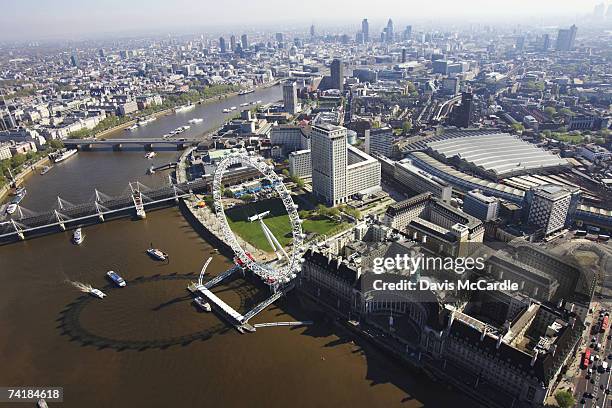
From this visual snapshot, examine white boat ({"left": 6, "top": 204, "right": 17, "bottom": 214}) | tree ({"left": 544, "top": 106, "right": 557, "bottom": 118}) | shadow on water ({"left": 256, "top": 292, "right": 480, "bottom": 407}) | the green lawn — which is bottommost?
shadow on water ({"left": 256, "top": 292, "right": 480, "bottom": 407})

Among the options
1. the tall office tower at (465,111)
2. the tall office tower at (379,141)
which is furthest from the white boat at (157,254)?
the tall office tower at (465,111)

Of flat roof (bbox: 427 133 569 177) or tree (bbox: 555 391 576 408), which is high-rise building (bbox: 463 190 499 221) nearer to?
flat roof (bbox: 427 133 569 177)

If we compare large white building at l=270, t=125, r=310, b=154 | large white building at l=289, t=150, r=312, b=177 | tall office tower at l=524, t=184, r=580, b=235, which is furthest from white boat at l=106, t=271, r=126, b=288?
tall office tower at l=524, t=184, r=580, b=235

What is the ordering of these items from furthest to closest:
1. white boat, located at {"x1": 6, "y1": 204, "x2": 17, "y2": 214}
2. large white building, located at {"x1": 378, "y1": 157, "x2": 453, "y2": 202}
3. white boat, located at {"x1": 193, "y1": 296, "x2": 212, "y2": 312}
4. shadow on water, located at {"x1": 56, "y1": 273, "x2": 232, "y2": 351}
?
white boat, located at {"x1": 6, "y1": 204, "x2": 17, "y2": 214} → large white building, located at {"x1": 378, "y1": 157, "x2": 453, "y2": 202} → white boat, located at {"x1": 193, "y1": 296, "x2": 212, "y2": 312} → shadow on water, located at {"x1": 56, "y1": 273, "x2": 232, "y2": 351}

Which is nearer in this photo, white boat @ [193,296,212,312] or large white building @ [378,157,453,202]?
white boat @ [193,296,212,312]

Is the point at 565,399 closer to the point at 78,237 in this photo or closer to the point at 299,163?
the point at 299,163
